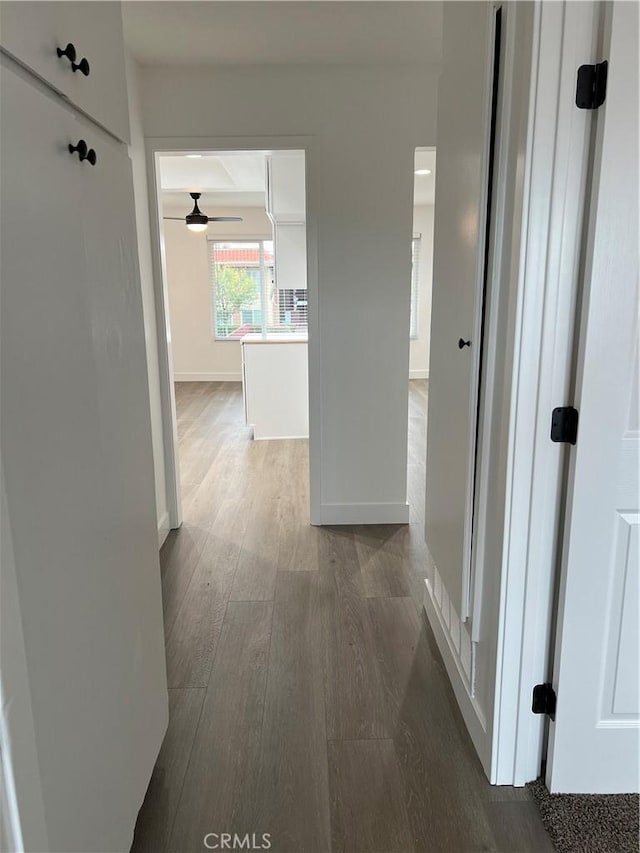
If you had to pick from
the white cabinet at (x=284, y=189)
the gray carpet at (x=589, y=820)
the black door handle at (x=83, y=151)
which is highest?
the white cabinet at (x=284, y=189)

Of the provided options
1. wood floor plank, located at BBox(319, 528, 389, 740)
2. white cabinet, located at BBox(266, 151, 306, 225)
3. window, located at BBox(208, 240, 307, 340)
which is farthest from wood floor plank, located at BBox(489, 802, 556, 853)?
window, located at BBox(208, 240, 307, 340)

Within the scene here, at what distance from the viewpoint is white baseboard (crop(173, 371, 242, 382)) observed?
940 centimetres

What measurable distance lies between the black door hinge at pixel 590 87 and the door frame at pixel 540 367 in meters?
0.02

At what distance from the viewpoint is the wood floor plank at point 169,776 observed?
4.98ft

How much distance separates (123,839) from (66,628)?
64 centimetres

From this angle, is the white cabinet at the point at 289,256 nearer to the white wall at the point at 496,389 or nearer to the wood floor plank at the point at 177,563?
the wood floor plank at the point at 177,563

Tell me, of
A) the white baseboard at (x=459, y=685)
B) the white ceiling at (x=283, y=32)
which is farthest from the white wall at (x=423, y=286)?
the white baseboard at (x=459, y=685)

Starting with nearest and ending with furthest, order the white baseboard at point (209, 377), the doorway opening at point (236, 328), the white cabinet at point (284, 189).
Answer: the doorway opening at point (236, 328)
the white cabinet at point (284, 189)
the white baseboard at point (209, 377)

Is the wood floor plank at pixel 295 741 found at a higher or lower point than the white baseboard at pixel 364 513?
lower

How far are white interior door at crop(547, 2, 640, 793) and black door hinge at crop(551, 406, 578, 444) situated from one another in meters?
0.02

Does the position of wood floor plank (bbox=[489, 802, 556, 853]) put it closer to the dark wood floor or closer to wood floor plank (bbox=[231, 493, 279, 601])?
the dark wood floor

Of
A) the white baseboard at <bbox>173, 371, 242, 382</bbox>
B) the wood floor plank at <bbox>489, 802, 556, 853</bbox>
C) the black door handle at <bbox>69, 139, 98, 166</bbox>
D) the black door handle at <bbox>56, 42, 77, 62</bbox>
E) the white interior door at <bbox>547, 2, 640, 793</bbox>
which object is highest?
the black door handle at <bbox>56, 42, 77, 62</bbox>

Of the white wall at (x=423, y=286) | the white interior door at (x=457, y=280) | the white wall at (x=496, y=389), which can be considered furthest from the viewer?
the white wall at (x=423, y=286)

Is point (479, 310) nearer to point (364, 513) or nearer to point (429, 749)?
point (429, 749)
